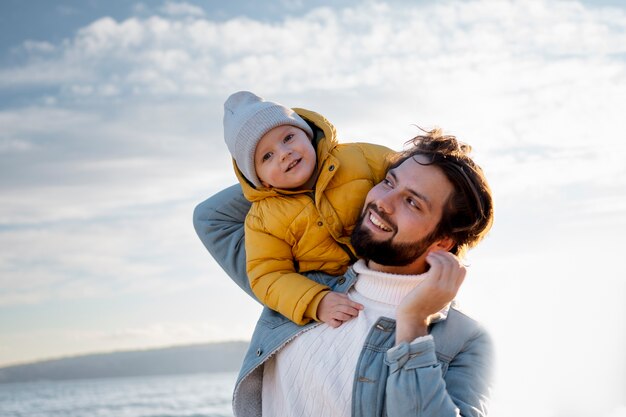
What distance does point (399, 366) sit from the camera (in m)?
2.81

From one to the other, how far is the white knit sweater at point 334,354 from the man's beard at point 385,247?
76mm

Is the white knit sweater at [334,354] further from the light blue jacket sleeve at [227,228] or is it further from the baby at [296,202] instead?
the light blue jacket sleeve at [227,228]

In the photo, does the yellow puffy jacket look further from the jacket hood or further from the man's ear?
the man's ear

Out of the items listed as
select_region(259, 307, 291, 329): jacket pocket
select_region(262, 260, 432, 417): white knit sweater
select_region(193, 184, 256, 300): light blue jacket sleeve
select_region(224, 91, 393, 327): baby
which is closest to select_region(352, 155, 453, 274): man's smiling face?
select_region(262, 260, 432, 417): white knit sweater

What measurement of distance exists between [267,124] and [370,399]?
1233mm

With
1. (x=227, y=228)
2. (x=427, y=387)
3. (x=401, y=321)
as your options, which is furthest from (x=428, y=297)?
(x=227, y=228)

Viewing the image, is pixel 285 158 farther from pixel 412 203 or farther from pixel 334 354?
pixel 334 354

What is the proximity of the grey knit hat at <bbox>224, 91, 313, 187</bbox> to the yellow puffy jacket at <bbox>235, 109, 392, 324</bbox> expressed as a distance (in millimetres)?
129

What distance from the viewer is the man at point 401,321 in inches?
112

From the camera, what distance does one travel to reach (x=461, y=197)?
319 cm

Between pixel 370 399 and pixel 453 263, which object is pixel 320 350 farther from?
pixel 453 263

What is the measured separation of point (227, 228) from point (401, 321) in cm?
116

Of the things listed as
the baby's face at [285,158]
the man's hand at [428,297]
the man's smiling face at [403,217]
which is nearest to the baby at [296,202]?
the baby's face at [285,158]

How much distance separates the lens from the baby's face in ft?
11.1
